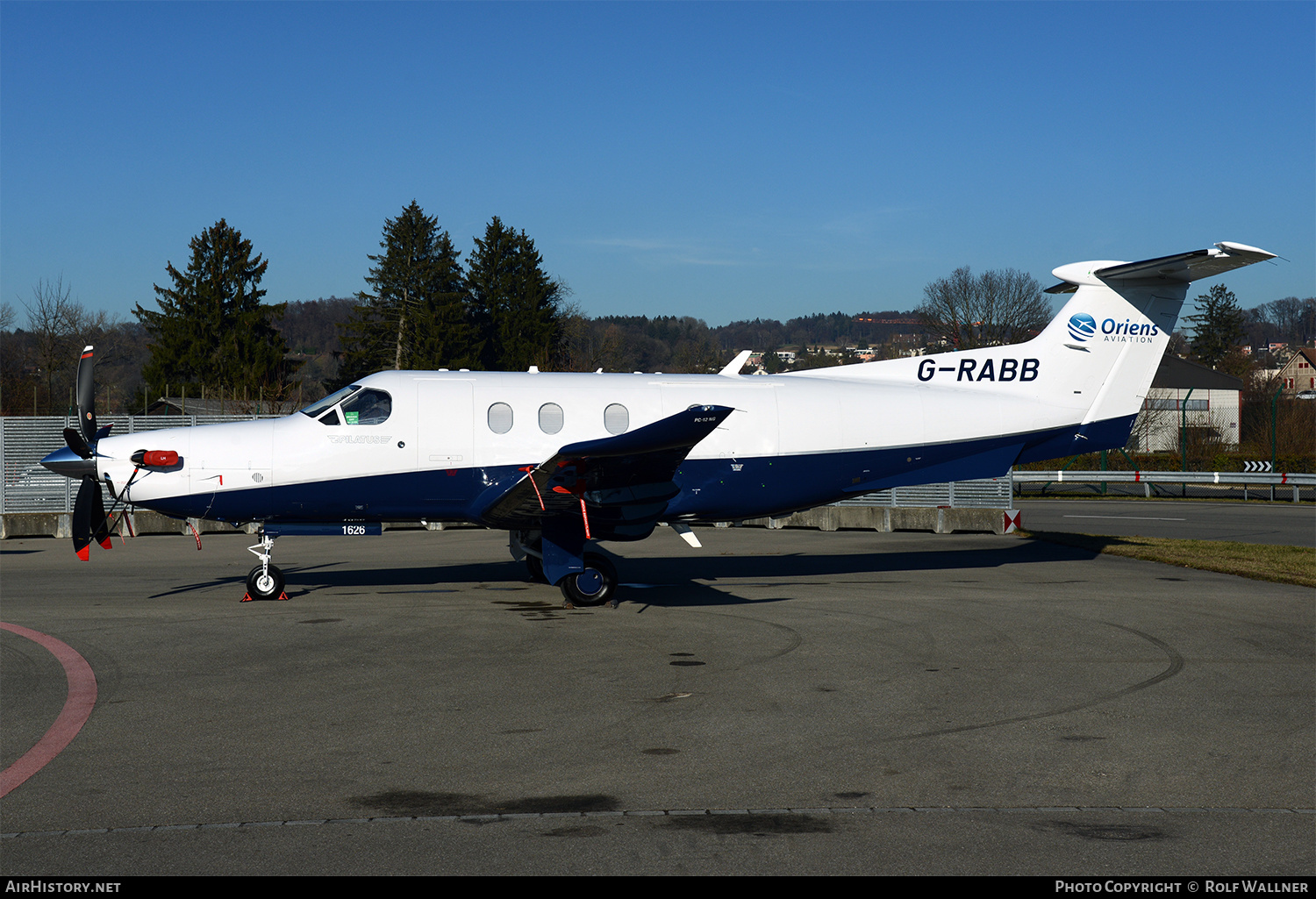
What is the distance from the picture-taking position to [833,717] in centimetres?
734

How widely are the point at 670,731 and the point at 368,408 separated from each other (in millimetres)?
7629

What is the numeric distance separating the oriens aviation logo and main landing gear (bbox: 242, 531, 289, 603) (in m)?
12.3

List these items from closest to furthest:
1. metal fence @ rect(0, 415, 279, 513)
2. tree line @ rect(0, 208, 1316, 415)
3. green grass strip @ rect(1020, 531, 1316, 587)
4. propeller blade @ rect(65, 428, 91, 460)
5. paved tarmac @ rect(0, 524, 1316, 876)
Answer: paved tarmac @ rect(0, 524, 1316, 876)
propeller blade @ rect(65, 428, 91, 460)
green grass strip @ rect(1020, 531, 1316, 587)
metal fence @ rect(0, 415, 279, 513)
tree line @ rect(0, 208, 1316, 415)

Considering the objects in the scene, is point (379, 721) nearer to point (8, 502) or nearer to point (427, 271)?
point (8, 502)

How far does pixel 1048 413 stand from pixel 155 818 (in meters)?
13.4

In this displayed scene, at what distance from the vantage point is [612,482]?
1250 cm

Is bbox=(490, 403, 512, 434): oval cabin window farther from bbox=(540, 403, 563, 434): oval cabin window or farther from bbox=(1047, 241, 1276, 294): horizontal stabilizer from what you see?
bbox=(1047, 241, 1276, 294): horizontal stabilizer

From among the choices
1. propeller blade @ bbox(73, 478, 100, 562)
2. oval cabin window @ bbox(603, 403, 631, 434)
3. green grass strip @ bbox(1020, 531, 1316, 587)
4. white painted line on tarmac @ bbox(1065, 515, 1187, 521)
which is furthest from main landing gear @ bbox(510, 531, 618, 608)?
white painted line on tarmac @ bbox(1065, 515, 1187, 521)

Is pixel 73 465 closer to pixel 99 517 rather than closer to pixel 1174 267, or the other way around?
pixel 99 517

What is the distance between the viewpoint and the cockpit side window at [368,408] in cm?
1295

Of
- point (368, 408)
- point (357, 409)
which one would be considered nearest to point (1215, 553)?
point (368, 408)

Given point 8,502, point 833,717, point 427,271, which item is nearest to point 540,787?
point 833,717

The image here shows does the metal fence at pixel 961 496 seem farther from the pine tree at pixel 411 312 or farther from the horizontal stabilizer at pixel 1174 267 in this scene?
the pine tree at pixel 411 312

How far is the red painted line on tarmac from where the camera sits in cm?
597
